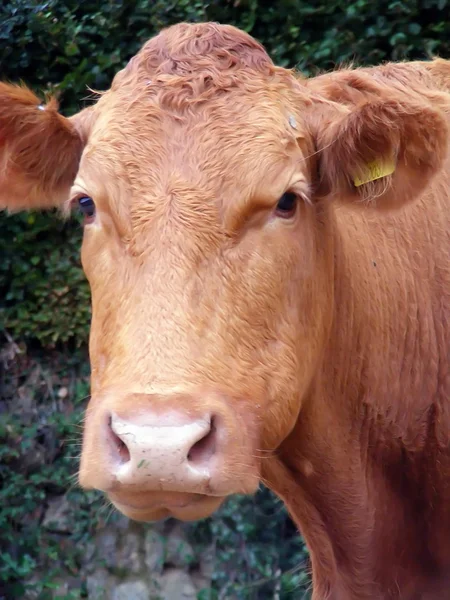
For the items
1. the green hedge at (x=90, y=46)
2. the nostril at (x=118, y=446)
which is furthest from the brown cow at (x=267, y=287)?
the green hedge at (x=90, y=46)

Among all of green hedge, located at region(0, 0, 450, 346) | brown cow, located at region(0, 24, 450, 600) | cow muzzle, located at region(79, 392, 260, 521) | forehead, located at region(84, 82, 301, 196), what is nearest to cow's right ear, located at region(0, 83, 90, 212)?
brown cow, located at region(0, 24, 450, 600)

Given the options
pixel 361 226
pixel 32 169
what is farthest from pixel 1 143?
pixel 361 226

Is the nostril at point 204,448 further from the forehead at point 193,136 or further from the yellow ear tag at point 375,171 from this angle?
the yellow ear tag at point 375,171

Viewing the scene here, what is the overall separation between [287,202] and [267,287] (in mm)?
282

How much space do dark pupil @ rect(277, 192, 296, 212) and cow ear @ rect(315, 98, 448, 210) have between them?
0.80 ft

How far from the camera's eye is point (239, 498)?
5.70m

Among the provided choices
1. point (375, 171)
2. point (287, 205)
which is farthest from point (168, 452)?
point (375, 171)

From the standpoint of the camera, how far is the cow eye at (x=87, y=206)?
2785 mm

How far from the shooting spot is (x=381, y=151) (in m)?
2.86

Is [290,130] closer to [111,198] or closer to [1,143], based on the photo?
[111,198]

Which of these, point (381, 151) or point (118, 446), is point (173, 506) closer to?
point (118, 446)

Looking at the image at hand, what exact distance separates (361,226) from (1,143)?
1324 mm

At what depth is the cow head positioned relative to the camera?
2.21m

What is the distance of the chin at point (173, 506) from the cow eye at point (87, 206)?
3.01 ft
